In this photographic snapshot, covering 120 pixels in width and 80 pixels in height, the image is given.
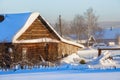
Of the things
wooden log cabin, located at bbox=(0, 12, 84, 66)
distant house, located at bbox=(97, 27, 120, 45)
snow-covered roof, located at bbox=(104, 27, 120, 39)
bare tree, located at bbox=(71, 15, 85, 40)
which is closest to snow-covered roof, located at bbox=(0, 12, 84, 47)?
wooden log cabin, located at bbox=(0, 12, 84, 66)

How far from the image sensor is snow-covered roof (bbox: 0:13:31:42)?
25516 millimetres

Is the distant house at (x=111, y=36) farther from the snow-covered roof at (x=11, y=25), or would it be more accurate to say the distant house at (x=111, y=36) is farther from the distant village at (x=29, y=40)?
the snow-covered roof at (x=11, y=25)

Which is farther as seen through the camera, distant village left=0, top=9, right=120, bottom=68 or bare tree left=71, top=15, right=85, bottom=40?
bare tree left=71, top=15, right=85, bottom=40

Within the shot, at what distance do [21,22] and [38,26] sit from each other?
6.90ft

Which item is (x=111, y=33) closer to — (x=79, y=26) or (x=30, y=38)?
(x=79, y=26)

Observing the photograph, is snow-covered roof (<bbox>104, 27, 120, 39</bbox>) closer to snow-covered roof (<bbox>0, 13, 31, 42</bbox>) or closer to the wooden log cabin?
the wooden log cabin

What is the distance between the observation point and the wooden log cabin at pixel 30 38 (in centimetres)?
2538

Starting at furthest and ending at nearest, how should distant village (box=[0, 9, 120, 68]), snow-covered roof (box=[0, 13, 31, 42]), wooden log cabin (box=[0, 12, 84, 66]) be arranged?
snow-covered roof (box=[0, 13, 31, 42])
wooden log cabin (box=[0, 12, 84, 66])
distant village (box=[0, 9, 120, 68])

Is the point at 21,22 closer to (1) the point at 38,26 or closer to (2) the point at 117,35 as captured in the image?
(1) the point at 38,26

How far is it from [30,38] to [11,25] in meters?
1.98

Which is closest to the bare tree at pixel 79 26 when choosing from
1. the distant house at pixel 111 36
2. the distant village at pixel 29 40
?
the distant house at pixel 111 36

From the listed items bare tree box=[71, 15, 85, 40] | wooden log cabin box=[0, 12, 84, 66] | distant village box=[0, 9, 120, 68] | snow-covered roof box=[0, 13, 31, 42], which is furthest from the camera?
bare tree box=[71, 15, 85, 40]

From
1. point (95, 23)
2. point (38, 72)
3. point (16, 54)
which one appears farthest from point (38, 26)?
point (95, 23)

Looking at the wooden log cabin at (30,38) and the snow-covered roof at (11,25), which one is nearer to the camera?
the wooden log cabin at (30,38)
